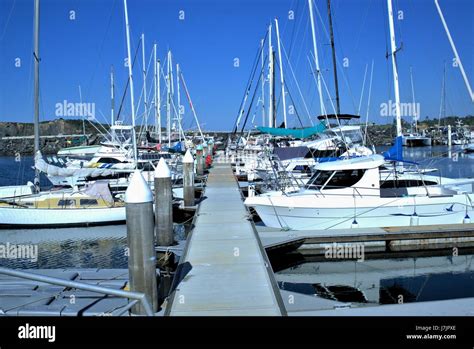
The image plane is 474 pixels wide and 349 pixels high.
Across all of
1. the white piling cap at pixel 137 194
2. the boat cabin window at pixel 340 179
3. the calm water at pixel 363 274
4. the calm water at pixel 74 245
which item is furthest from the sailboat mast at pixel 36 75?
the white piling cap at pixel 137 194

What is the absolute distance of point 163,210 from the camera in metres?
12.4

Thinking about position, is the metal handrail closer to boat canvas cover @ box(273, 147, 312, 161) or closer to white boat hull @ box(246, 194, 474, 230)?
white boat hull @ box(246, 194, 474, 230)

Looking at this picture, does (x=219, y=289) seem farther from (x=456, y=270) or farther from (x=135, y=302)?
(x=456, y=270)

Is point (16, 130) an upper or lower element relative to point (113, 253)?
upper

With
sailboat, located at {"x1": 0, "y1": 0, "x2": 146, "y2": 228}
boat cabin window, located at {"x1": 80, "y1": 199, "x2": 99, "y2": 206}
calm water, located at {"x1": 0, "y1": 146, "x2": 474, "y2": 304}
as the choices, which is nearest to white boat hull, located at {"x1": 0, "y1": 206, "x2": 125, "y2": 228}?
sailboat, located at {"x1": 0, "y1": 0, "x2": 146, "y2": 228}

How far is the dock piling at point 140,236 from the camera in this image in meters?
6.82

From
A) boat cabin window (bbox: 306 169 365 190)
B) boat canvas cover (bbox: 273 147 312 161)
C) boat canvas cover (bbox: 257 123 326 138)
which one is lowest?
boat cabin window (bbox: 306 169 365 190)

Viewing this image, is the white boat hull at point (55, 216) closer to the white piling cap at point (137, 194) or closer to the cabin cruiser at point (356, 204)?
the cabin cruiser at point (356, 204)

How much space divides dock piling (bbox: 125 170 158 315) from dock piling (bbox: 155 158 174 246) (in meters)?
5.01

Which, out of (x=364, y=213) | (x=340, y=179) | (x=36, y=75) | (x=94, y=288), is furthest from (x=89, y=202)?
(x=94, y=288)

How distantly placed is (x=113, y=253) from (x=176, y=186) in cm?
893

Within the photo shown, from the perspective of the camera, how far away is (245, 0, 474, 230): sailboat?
1494 centimetres
